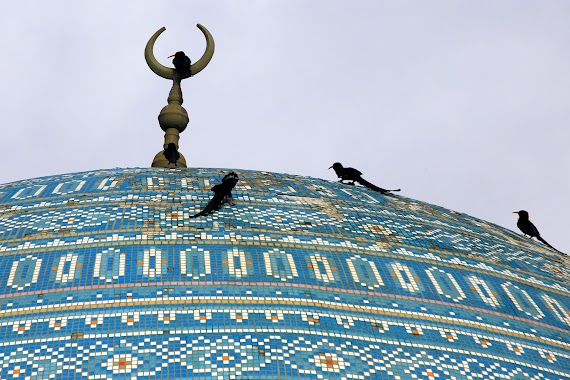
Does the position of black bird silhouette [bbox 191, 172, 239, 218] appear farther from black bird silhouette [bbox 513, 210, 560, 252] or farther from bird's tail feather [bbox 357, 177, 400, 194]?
black bird silhouette [bbox 513, 210, 560, 252]

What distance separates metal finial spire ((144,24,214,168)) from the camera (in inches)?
624

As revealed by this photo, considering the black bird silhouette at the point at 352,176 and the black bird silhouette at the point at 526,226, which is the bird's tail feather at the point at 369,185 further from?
the black bird silhouette at the point at 526,226

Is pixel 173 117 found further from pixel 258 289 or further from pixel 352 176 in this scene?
pixel 258 289

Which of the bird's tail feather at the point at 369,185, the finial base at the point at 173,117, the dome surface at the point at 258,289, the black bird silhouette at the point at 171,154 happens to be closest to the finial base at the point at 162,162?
the black bird silhouette at the point at 171,154

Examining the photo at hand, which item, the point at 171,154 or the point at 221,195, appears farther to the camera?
the point at 171,154

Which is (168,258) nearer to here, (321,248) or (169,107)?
(321,248)

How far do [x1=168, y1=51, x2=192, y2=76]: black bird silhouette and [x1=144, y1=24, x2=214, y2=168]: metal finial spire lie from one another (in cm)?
1

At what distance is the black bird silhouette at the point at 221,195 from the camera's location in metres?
12.3

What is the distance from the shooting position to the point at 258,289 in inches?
433

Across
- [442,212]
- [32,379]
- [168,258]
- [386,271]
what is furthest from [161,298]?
[442,212]

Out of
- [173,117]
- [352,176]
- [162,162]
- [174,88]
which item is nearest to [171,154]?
[162,162]

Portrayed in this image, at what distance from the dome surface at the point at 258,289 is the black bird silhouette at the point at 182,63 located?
245 cm

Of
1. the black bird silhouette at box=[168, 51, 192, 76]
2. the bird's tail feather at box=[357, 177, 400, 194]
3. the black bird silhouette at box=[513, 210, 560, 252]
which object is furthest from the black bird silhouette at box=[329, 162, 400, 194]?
the black bird silhouette at box=[168, 51, 192, 76]

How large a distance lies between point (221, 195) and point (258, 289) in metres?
1.71
